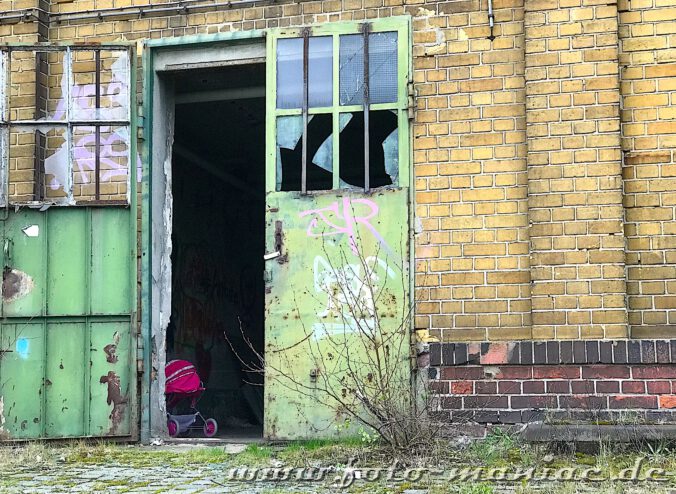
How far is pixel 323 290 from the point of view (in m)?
7.14

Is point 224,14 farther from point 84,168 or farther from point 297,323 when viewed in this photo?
point 297,323

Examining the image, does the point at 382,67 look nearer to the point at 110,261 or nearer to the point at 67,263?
the point at 110,261

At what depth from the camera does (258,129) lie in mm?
11203

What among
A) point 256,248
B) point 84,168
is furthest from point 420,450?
point 256,248

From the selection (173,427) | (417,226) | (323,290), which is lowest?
(173,427)

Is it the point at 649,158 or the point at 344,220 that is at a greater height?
A: the point at 649,158

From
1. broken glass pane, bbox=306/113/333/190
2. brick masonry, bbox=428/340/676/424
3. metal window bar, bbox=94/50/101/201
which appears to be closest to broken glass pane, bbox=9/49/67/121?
metal window bar, bbox=94/50/101/201

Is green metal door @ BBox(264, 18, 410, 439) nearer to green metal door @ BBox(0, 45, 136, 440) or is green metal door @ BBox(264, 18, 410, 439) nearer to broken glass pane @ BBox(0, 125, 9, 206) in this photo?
green metal door @ BBox(0, 45, 136, 440)

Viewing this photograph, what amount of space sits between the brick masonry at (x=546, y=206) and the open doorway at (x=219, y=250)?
10.9 ft

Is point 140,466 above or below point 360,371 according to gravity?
below

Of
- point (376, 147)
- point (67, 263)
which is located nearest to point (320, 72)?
point (376, 147)

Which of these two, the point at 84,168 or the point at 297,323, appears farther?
the point at 84,168

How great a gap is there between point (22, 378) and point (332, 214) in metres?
2.86

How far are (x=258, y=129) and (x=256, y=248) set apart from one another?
9.07 feet
